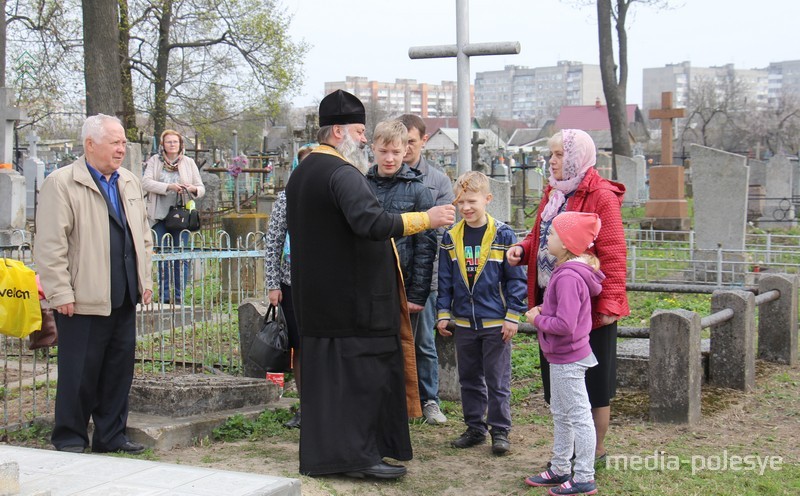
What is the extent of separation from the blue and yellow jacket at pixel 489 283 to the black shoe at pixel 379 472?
1.02 m

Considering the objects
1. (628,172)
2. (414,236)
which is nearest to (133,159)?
(414,236)

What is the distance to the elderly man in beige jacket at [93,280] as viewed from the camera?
4.68 m

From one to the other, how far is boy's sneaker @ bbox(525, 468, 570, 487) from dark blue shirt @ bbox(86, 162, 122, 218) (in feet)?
8.75

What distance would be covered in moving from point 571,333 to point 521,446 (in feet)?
4.18

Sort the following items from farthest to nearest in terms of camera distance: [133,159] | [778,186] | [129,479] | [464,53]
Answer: [778,186], [133,159], [464,53], [129,479]

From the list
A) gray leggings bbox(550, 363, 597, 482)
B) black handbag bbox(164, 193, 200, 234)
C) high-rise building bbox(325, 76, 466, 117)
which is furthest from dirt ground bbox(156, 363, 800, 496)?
high-rise building bbox(325, 76, 466, 117)

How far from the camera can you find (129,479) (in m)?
3.72

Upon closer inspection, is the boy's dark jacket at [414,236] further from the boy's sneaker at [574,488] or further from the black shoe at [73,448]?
the black shoe at [73,448]

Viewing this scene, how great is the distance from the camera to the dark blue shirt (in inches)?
192

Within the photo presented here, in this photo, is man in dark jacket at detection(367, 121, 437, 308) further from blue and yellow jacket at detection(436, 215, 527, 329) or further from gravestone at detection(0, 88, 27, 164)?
gravestone at detection(0, 88, 27, 164)

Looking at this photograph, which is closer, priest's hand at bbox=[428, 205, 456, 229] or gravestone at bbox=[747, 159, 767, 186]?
priest's hand at bbox=[428, 205, 456, 229]

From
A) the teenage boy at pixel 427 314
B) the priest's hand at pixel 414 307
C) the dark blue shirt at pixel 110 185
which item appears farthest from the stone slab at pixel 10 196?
the priest's hand at pixel 414 307

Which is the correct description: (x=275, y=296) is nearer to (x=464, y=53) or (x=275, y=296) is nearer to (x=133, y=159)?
(x=464, y=53)

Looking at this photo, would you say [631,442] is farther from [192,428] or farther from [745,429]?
[192,428]
